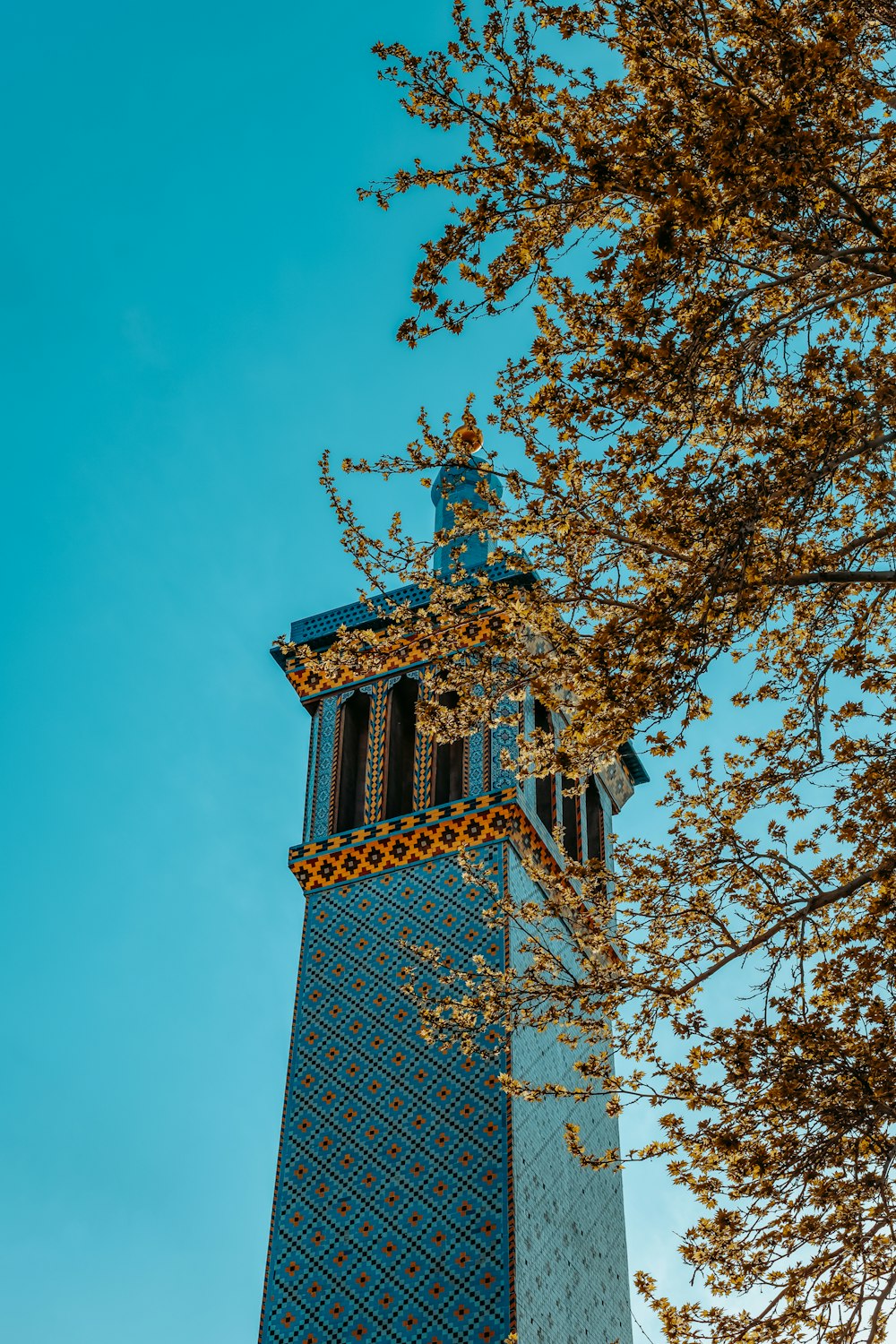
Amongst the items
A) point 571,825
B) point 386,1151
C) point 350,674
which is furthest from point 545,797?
point 386,1151

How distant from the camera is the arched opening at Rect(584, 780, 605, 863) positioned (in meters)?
12.4

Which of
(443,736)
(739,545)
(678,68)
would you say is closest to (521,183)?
(678,68)

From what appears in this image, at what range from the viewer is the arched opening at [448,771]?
35.7 ft

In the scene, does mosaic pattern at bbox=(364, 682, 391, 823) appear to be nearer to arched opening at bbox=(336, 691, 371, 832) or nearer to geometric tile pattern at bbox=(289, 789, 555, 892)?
arched opening at bbox=(336, 691, 371, 832)

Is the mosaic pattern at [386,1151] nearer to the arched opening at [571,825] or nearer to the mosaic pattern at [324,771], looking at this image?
the mosaic pattern at [324,771]

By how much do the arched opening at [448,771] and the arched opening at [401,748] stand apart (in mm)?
194

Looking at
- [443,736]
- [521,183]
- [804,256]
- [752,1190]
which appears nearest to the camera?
[752,1190]

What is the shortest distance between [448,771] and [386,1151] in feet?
9.60

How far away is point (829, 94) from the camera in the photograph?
4.77 meters

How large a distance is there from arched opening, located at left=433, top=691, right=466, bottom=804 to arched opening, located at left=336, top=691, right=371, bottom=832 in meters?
0.55

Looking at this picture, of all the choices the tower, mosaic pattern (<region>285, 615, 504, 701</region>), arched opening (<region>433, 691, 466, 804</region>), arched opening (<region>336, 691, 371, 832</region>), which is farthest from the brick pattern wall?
mosaic pattern (<region>285, 615, 504, 701</region>)

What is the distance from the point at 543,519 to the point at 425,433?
0.59m

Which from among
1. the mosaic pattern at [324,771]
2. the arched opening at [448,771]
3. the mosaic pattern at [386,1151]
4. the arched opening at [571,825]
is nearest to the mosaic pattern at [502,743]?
the arched opening at [448,771]

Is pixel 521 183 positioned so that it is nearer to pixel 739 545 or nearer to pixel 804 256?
pixel 804 256
